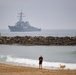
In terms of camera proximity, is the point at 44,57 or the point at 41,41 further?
the point at 41,41

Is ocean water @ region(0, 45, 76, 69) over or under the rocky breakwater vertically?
under

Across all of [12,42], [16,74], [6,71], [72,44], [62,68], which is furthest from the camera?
[12,42]

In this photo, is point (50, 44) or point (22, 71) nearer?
point (22, 71)

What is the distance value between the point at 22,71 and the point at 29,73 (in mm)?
1282

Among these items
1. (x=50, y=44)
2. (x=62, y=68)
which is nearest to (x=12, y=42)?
(x=50, y=44)

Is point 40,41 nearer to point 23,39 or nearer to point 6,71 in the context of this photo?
point 23,39

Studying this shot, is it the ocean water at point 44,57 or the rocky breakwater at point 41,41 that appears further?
the rocky breakwater at point 41,41

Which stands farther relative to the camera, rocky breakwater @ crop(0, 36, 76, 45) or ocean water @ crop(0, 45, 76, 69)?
rocky breakwater @ crop(0, 36, 76, 45)

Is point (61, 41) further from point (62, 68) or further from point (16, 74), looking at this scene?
point (16, 74)

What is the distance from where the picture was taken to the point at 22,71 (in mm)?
24359

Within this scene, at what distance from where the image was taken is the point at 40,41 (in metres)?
70.2

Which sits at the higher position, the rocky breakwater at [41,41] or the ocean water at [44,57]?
the rocky breakwater at [41,41]

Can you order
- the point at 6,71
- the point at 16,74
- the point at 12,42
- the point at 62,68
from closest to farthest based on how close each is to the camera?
1. the point at 16,74
2. the point at 6,71
3. the point at 62,68
4. the point at 12,42

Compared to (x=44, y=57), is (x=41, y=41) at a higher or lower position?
higher
